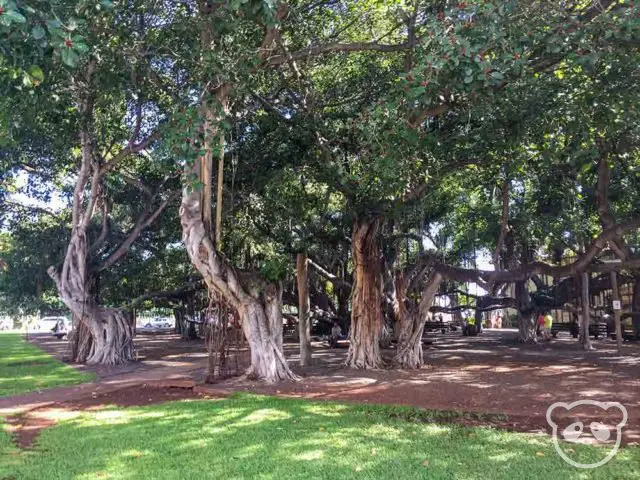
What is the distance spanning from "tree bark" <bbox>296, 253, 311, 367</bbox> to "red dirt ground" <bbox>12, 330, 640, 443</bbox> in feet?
1.68

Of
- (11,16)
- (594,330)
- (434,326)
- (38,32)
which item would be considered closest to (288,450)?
(38,32)

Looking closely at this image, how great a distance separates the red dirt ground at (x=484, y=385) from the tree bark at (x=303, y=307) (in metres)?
0.51

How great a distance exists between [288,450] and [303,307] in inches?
320

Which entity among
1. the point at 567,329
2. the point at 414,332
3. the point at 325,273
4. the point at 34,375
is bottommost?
the point at 34,375

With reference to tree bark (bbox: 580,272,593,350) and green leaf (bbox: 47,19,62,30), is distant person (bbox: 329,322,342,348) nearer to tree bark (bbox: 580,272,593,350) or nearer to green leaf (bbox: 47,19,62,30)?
tree bark (bbox: 580,272,593,350)

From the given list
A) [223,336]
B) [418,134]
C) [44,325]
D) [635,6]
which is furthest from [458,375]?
[44,325]

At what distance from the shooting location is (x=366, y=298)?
14.1 metres

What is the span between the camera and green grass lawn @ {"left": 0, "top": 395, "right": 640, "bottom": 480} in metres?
5.19

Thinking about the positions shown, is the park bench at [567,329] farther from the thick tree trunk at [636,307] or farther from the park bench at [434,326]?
the park bench at [434,326]

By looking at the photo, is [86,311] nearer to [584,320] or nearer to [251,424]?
[251,424]

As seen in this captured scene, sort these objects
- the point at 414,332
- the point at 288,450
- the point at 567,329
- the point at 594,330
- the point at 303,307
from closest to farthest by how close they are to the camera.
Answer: the point at 288,450, the point at 303,307, the point at 414,332, the point at 594,330, the point at 567,329

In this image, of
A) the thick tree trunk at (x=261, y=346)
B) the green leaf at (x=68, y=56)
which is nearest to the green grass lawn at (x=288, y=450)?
the thick tree trunk at (x=261, y=346)

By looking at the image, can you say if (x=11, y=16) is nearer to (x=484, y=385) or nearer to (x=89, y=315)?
(x=484, y=385)

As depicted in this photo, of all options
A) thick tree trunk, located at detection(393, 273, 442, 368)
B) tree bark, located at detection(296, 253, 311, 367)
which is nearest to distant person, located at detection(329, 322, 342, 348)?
thick tree trunk, located at detection(393, 273, 442, 368)
